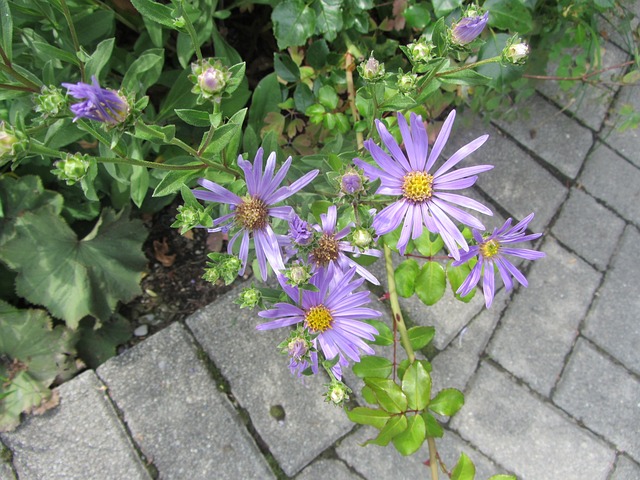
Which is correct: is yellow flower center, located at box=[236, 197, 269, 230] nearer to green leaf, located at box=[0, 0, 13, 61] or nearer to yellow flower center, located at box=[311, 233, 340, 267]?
yellow flower center, located at box=[311, 233, 340, 267]

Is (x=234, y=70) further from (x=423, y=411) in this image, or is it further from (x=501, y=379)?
(x=501, y=379)

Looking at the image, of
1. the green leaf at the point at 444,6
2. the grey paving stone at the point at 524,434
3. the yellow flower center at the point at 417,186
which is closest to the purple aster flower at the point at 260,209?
the yellow flower center at the point at 417,186

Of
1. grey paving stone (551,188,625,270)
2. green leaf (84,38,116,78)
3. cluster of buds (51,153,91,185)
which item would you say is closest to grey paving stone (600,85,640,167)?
grey paving stone (551,188,625,270)

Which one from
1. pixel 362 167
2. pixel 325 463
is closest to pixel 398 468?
pixel 325 463

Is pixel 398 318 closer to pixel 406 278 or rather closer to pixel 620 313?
pixel 406 278

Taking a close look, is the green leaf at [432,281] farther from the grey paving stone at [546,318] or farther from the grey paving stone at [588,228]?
the grey paving stone at [588,228]

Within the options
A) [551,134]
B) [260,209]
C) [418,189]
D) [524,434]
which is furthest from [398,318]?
[551,134]
